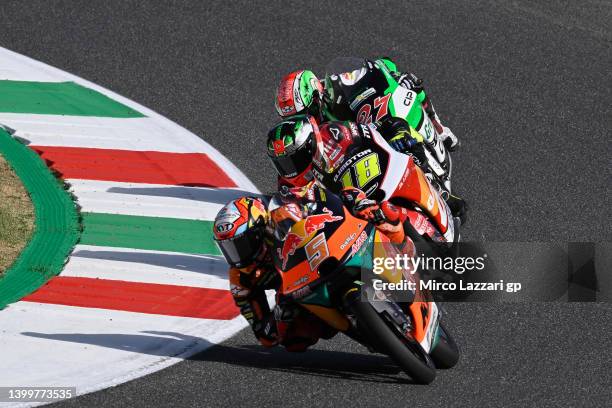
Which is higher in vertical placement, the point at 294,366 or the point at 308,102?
the point at 308,102

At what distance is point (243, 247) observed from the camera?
24.3ft

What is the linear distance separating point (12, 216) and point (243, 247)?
11.5 feet

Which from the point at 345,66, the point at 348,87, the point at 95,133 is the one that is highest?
the point at 345,66

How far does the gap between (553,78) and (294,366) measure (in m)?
7.10

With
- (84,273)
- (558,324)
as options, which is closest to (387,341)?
(558,324)

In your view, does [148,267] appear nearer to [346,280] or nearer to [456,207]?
[456,207]

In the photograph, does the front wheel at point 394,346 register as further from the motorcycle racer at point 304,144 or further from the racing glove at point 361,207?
the motorcycle racer at point 304,144

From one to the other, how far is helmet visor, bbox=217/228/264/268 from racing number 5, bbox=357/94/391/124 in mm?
2769

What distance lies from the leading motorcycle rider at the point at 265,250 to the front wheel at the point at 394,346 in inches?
24.6

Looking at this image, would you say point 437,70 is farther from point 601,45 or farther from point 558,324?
point 558,324

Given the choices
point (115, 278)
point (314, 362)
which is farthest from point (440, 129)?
point (314, 362)

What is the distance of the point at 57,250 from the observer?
31.7 ft

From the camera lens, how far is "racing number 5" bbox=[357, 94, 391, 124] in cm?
993

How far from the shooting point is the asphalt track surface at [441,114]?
7.64 meters
